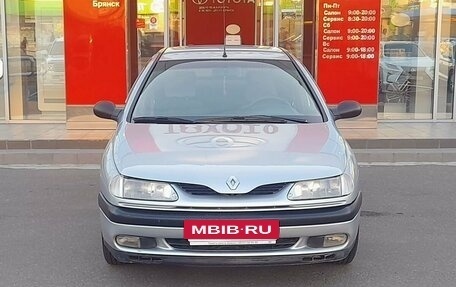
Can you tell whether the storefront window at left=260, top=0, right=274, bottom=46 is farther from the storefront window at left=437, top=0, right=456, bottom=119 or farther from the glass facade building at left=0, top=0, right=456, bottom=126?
the storefront window at left=437, top=0, right=456, bottom=119

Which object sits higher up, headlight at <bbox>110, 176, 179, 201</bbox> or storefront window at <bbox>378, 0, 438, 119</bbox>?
storefront window at <bbox>378, 0, 438, 119</bbox>

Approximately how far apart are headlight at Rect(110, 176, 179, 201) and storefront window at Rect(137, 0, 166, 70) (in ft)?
26.0

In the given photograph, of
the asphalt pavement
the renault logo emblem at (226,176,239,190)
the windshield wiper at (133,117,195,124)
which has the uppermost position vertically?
the windshield wiper at (133,117,195,124)

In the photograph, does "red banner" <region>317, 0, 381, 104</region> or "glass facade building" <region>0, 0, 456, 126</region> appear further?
"glass facade building" <region>0, 0, 456, 126</region>

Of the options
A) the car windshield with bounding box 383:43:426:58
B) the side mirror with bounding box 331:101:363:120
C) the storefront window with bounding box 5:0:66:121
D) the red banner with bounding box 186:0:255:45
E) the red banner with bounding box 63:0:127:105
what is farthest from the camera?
the red banner with bounding box 186:0:255:45

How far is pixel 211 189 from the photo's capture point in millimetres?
3508

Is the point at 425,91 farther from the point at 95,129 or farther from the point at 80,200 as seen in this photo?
the point at 80,200

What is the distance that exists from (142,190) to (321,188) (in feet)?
3.55

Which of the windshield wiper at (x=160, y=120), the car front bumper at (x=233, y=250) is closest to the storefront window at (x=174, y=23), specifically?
the windshield wiper at (x=160, y=120)

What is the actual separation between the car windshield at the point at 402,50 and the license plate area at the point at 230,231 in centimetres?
861

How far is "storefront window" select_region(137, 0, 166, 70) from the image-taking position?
36.8 ft

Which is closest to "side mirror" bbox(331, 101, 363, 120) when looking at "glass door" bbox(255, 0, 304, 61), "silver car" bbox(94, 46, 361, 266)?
"silver car" bbox(94, 46, 361, 266)

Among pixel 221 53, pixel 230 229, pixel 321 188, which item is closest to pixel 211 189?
pixel 230 229

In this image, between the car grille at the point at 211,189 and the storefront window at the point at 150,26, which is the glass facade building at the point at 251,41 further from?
the car grille at the point at 211,189
